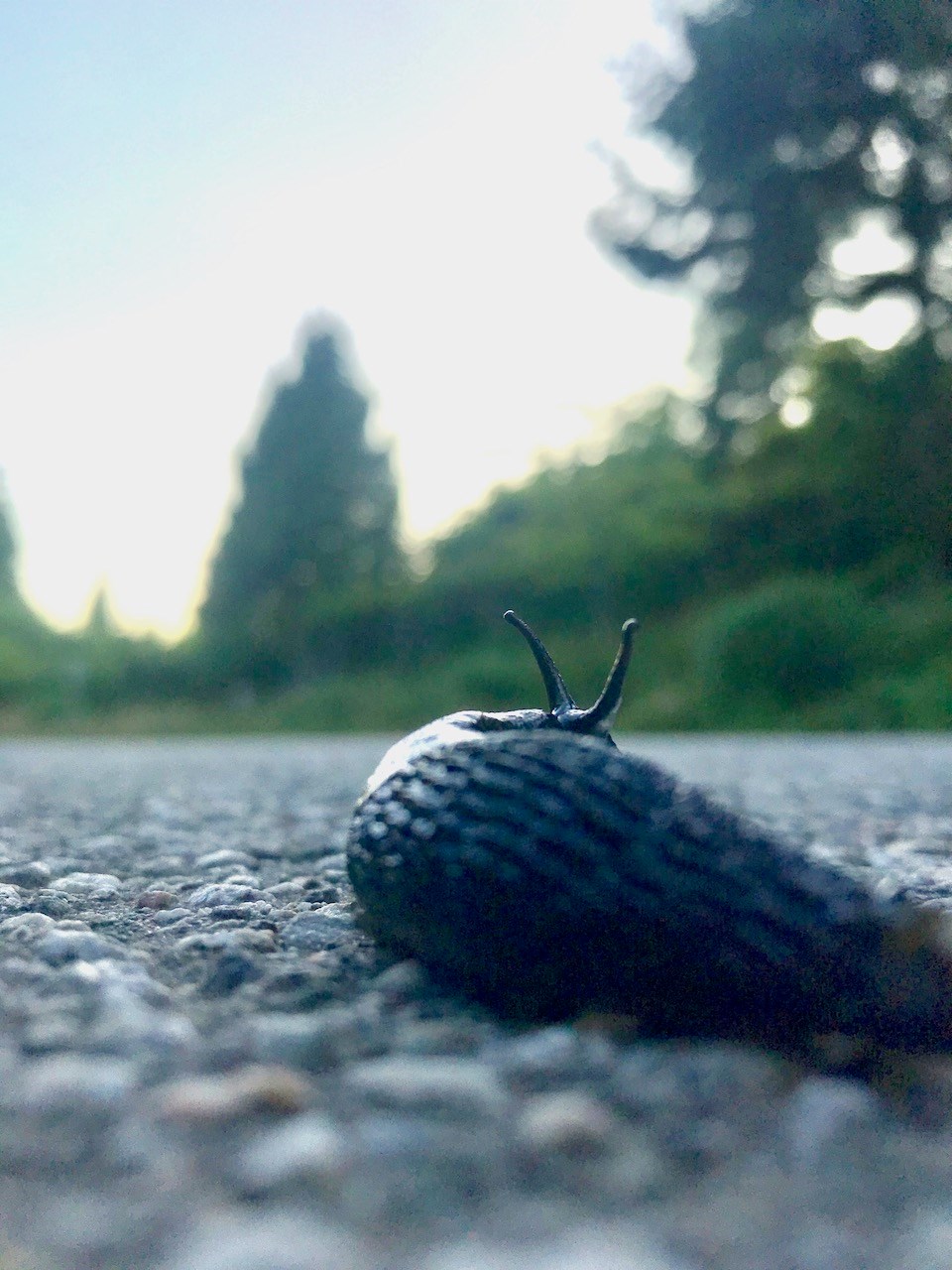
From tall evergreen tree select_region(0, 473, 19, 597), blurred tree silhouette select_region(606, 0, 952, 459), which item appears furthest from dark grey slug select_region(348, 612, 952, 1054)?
tall evergreen tree select_region(0, 473, 19, 597)

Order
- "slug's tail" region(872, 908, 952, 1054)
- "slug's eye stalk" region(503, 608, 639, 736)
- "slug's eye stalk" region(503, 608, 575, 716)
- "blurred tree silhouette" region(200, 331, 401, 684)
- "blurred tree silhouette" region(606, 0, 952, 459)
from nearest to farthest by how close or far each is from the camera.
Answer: "slug's tail" region(872, 908, 952, 1054) → "slug's eye stalk" region(503, 608, 639, 736) → "slug's eye stalk" region(503, 608, 575, 716) → "blurred tree silhouette" region(606, 0, 952, 459) → "blurred tree silhouette" region(200, 331, 401, 684)

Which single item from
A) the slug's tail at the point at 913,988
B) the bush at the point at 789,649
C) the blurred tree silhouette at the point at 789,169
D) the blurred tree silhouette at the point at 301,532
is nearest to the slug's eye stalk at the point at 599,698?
the slug's tail at the point at 913,988

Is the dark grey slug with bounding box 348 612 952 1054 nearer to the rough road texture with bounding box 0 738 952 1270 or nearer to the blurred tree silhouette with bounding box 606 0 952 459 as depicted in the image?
the rough road texture with bounding box 0 738 952 1270

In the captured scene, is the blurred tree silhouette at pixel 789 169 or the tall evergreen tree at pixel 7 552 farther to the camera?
the tall evergreen tree at pixel 7 552

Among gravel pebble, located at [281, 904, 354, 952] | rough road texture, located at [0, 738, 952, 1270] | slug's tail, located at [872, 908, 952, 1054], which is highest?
slug's tail, located at [872, 908, 952, 1054]

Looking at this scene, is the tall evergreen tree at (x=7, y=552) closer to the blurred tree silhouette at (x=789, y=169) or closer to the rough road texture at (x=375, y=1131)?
the blurred tree silhouette at (x=789, y=169)
